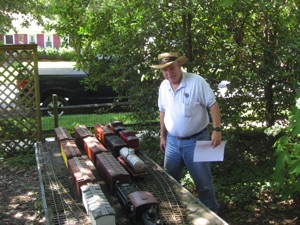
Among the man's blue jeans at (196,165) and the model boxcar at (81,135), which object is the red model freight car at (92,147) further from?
the man's blue jeans at (196,165)

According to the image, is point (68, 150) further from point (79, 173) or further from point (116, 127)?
point (116, 127)

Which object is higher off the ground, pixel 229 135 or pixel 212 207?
pixel 229 135

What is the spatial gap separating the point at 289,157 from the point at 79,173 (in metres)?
1.63

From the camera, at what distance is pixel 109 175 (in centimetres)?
284

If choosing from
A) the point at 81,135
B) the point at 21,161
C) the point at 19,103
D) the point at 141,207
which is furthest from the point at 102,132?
the point at 19,103

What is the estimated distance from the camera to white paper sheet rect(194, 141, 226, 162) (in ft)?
10.3

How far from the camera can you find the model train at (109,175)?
A: 2.24 meters

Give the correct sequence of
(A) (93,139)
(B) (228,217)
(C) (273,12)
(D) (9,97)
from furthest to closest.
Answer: (D) (9,97) → (C) (273,12) → (B) (228,217) → (A) (93,139)

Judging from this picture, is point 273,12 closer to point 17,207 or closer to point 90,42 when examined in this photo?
point 90,42

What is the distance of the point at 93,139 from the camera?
3.86 meters

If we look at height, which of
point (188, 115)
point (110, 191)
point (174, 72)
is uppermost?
point (174, 72)

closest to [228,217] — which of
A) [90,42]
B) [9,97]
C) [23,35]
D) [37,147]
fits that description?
[37,147]

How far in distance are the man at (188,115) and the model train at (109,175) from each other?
442 millimetres

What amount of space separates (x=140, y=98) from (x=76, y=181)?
2.55 metres
